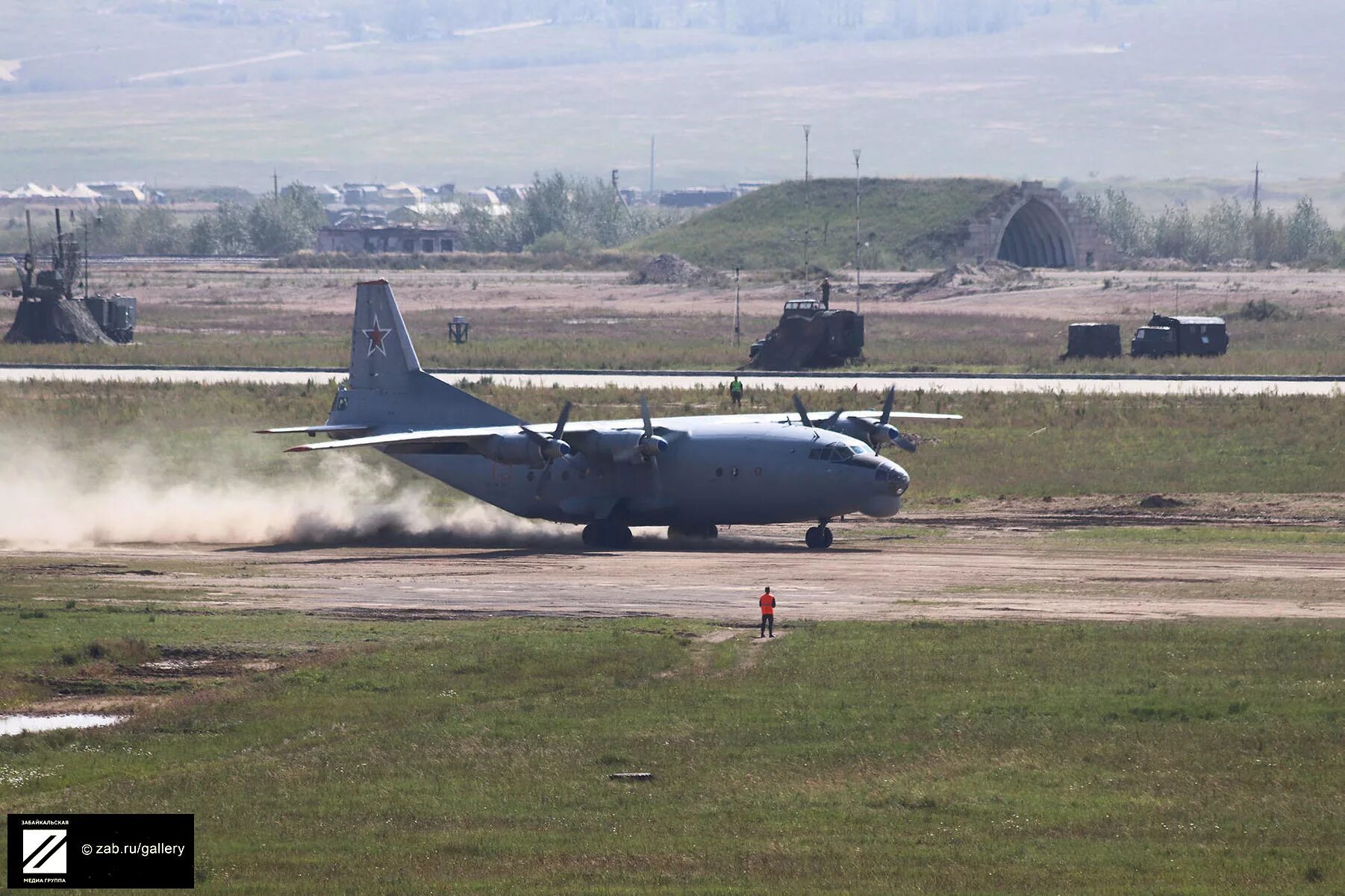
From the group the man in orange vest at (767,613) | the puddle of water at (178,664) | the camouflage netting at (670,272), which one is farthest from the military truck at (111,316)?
the man in orange vest at (767,613)

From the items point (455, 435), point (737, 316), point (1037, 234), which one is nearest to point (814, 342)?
point (737, 316)

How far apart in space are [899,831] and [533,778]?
5031 millimetres

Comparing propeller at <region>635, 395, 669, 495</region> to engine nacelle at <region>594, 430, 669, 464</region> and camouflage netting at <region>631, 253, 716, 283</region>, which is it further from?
camouflage netting at <region>631, 253, 716, 283</region>

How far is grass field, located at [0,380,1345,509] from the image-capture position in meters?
55.8

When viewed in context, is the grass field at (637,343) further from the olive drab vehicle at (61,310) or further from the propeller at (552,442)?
the propeller at (552,442)

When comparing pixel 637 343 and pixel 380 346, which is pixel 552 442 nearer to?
pixel 380 346

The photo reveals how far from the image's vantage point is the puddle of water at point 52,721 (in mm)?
25453

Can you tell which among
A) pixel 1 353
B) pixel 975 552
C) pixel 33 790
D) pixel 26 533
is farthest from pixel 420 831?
pixel 1 353

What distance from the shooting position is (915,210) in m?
190

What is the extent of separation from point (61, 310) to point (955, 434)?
2663 inches

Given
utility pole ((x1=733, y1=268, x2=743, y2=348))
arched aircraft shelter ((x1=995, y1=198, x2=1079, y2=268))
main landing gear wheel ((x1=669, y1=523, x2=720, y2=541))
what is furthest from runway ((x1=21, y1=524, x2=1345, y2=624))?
arched aircraft shelter ((x1=995, y1=198, x2=1079, y2=268))

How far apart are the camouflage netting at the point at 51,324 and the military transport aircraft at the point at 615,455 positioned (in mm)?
66725

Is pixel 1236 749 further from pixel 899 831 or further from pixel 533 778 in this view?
pixel 533 778

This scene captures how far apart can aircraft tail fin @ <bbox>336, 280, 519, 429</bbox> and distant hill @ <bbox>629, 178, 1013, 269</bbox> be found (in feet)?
406
